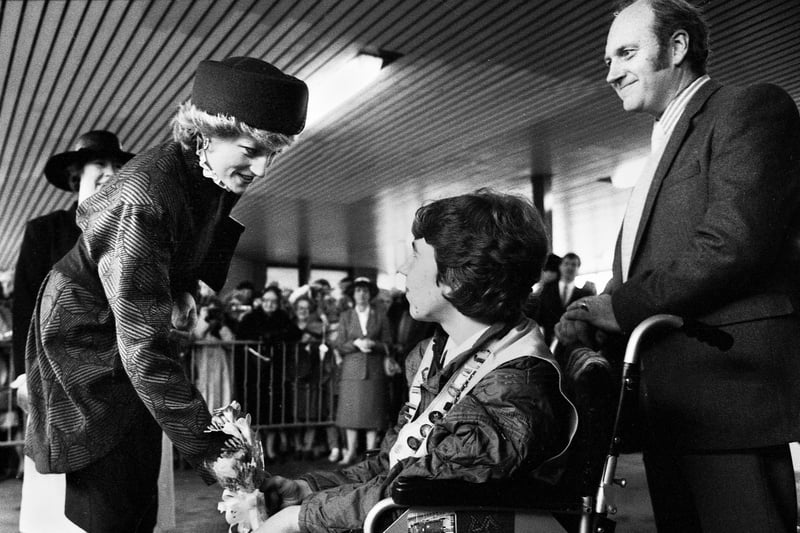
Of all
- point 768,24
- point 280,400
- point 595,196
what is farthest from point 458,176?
point 768,24

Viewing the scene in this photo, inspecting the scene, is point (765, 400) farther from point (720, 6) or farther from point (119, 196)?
point (720, 6)

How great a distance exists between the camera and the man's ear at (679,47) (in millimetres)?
1633

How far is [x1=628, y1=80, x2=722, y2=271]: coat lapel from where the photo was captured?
60.6 inches

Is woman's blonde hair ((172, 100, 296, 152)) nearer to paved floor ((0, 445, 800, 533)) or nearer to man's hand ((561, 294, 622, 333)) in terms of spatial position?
man's hand ((561, 294, 622, 333))

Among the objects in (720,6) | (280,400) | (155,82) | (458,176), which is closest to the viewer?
(720,6)

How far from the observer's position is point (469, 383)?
1.46m

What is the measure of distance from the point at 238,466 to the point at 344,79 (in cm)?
554

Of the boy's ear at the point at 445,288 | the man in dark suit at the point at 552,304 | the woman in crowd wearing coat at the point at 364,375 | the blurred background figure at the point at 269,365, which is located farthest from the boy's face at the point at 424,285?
the blurred background figure at the point at 269,365

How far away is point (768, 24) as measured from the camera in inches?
207

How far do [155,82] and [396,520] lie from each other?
5.95 meters

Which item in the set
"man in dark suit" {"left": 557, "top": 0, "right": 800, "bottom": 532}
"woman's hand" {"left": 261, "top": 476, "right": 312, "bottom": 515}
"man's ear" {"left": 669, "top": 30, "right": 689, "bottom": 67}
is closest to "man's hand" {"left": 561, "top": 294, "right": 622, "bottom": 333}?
"man in dark suit" {"left": 557, "top": 0, "right": 800, "bottom": 532}

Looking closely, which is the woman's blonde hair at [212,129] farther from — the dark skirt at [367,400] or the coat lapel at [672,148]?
the dark skirt at [367,400]

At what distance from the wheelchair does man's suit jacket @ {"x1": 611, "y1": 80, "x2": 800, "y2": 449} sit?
0.12 metres

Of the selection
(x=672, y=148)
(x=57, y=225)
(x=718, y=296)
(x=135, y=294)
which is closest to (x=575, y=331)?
(x=718, y=296)
